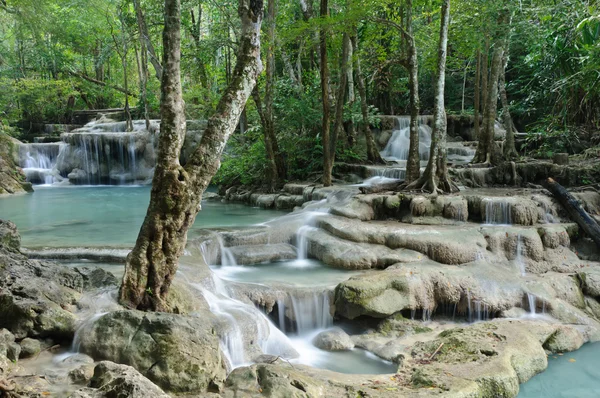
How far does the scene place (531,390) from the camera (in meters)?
5.22

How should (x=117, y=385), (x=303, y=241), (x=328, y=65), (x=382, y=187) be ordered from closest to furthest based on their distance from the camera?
(x=117, y=385) < (x=303, y=241) < (x=382, y=187) < (x=328, y=65)

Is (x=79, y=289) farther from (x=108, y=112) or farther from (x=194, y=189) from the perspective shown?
(x=108, y=112)

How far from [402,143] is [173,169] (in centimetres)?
1419

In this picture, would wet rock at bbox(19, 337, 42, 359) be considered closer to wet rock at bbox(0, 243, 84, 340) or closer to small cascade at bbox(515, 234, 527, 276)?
wet rock at bbox(0, 243, 84, 340)

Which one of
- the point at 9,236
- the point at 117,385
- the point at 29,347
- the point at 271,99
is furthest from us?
the point at 271,99

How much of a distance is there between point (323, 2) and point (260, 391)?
9.69 m

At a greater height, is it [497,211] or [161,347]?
[497,211]

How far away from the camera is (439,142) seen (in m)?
10.7

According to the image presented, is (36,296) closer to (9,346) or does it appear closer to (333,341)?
(9,346)

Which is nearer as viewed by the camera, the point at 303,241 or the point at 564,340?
the point at 564,340

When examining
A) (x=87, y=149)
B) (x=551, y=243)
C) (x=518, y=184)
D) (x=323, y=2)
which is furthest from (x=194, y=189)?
(x=87, y=149)

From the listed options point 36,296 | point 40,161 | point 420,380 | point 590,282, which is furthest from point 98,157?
point 420,380

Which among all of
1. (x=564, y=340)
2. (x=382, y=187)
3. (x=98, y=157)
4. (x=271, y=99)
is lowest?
(x=564, y=340)

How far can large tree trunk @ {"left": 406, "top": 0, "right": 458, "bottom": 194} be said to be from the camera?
34.5 ft
